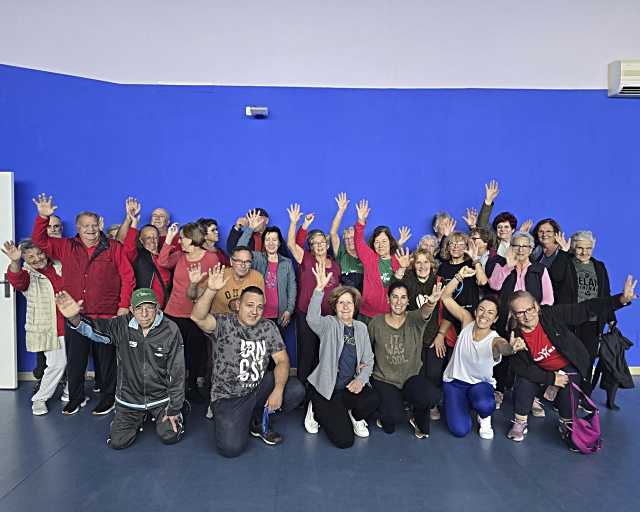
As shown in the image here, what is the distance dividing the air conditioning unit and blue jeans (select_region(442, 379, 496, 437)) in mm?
3341

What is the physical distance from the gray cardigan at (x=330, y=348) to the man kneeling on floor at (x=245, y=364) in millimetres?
264

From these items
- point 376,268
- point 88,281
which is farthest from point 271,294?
point 88,281

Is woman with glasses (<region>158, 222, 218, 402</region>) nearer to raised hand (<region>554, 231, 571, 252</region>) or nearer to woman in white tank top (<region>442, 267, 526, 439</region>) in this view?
woman in white tank top (<region>442, 267, 526, 439</region>)

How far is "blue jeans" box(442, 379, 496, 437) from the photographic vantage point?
3.44 metres

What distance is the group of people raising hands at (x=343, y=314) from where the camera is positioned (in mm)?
3367

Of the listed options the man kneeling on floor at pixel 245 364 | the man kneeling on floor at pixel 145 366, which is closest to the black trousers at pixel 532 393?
the man kneeling on floor at pixel 245 364

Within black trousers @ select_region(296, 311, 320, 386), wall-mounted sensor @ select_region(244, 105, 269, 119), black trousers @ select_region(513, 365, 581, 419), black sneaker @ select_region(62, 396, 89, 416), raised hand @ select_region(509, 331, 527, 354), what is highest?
wall-mounted sensor @ select_region(244, 105, 269, 119)

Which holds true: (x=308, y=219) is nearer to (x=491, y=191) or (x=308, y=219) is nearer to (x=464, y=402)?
(x=491, y=191)

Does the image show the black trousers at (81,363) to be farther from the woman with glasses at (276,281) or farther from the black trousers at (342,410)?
the black trousers at (342,410)

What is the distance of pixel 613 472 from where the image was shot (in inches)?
117

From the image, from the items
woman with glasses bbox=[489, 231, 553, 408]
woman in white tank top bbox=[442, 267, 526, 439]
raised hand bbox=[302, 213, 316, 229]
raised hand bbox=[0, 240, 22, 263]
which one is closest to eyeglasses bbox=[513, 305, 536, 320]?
woman in white tank top bbox=[442, 267, 526, 439]

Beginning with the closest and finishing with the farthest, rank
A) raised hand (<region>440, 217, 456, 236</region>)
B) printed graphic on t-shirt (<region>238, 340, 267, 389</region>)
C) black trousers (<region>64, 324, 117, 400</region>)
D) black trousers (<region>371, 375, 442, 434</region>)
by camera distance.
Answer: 1. printed graphic on t-shirt (<region>238, 340, 267, 389</region>)
2. black trousers (<region>371, 375, 442, 434</region>)
3. black trousers (<region>64, 324, 117, 400</region>)
4. raised hand (<region>440, 217, 456, 236</region>)

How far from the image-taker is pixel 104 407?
3.81 metres

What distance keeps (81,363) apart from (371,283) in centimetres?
244
